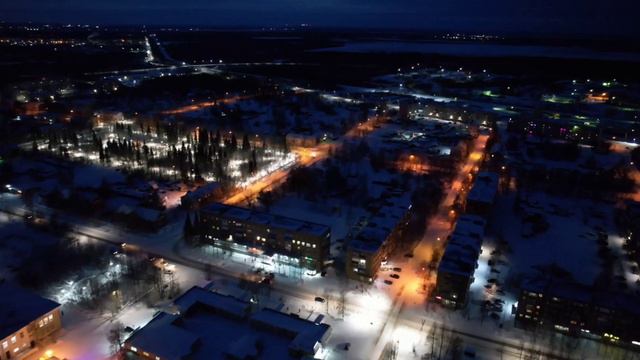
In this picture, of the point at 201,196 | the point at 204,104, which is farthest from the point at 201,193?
the point at 204,104

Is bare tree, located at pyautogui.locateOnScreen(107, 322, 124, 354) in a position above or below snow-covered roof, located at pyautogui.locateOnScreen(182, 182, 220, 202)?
below

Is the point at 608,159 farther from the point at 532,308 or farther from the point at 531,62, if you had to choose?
the point at 531,62

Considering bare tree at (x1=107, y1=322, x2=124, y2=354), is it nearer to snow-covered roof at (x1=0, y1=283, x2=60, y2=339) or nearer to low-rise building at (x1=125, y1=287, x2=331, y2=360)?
low-rise building at (x1=125, y1=287, x2=331, y2=360)

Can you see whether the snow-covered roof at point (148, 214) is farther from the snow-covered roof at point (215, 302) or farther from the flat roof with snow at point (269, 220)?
the snow-covered roof at point (215, 302)

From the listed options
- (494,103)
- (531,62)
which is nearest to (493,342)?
(494,103)

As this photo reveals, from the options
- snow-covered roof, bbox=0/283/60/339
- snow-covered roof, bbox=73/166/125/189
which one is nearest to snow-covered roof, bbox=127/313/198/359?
snow-covered roof, bbox=0/283/60/339

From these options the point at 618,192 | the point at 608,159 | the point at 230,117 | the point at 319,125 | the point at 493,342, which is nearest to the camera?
the point at 493,342
